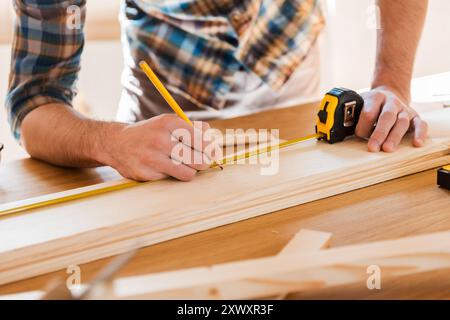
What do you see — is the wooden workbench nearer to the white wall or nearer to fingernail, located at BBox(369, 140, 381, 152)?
fingernail, located at BBox(369, 140, 381, 152)

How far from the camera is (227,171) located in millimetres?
1265

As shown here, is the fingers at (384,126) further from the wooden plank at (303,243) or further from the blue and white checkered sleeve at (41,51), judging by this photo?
the blue and white checkered sleeve at (41,51)

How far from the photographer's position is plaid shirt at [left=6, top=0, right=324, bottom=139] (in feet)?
5.41

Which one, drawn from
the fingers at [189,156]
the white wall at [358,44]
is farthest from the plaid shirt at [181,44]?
the white wall at [358,44]

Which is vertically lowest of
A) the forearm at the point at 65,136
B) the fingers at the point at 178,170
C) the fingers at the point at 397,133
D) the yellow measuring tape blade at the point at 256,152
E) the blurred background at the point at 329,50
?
the blurred background at the point at 329,50

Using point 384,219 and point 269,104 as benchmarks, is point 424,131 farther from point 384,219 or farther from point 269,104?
point 269,104

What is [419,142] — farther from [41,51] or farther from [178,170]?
[41,51]

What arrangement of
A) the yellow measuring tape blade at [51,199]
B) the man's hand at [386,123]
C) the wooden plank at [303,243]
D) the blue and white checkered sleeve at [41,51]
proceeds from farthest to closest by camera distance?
the blue and white checkered sleeve at [41,51]
the man's hand at [386,123]
the yellow measuring tape blade at [51,199]
the wooden plank at [303,243]

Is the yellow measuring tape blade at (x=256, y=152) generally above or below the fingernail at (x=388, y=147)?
below

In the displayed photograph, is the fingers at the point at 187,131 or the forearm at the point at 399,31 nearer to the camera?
the fingers at the point at 187,131

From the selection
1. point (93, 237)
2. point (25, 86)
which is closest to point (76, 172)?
point (25, 86)

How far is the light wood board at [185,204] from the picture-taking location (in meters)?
1.00

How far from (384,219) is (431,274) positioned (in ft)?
0.64

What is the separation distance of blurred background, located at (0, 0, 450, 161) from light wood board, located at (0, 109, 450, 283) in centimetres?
152
